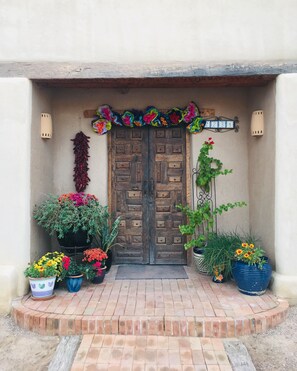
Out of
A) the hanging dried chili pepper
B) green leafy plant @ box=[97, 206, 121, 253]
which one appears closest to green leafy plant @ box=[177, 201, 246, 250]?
green leafy plant @ box=[97, 206, 121, 253]

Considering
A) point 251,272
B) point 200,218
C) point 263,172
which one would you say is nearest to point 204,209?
point 200,218

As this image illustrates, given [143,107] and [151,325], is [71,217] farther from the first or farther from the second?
[143,107]

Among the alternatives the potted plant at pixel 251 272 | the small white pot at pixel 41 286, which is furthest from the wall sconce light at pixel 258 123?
the small white pot at pixel 41 286

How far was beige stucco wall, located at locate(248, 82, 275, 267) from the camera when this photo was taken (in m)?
4.05

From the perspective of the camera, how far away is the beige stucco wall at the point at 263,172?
4047 millimetres

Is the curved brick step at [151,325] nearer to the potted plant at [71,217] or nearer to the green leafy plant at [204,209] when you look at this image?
the potted plant at [71,217]

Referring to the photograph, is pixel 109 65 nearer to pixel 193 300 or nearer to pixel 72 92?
pixel 72 92

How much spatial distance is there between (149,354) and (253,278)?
1.50 meters

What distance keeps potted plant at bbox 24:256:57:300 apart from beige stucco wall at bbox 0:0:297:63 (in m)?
2.46

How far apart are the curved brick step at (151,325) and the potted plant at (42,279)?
38cm

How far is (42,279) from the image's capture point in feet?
11.9

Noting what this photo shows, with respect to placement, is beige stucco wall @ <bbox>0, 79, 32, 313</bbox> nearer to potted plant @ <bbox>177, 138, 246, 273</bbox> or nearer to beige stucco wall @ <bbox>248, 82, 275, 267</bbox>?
potted plant @ <bbox>177, 138, 246, 273</bbox>

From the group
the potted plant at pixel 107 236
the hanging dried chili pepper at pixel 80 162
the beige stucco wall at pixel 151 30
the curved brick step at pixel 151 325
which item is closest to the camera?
the curved brick step at pixel 151 325

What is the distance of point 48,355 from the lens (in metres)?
3.00
